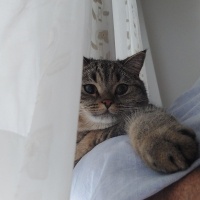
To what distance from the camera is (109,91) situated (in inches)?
31.7

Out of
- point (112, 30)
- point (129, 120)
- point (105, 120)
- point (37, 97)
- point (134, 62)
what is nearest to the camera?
point (37, 97)

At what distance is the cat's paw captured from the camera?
1.27 feet

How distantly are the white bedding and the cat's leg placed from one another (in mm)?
12

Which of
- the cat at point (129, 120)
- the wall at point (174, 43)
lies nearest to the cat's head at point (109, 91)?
the cat at point (129, 120)

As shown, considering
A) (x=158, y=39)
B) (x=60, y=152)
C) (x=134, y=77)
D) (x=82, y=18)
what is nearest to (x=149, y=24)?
(x=158, y=39)

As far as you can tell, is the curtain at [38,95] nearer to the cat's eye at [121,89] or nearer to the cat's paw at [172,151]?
the cat's paw at [172,151]

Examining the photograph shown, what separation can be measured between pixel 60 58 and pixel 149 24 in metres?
1.87

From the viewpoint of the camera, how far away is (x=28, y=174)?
289 millimetres

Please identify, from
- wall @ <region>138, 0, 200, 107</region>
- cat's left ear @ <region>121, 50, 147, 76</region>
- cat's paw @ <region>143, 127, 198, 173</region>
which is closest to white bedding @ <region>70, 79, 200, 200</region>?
cat's paw @ <region>143, 127, 198, 173</region>

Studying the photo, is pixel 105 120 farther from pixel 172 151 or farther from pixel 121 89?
pixel 172 151

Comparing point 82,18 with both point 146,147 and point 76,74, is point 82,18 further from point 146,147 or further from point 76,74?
point 146,147

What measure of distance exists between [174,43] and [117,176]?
1754 mm

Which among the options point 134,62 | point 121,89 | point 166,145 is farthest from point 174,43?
point 166,145

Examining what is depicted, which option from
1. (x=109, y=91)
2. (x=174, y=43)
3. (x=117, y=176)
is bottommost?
(x=117, y=176)
